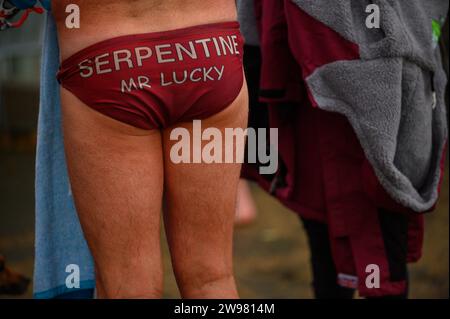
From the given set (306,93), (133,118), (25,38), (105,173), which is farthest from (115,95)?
(25,38)

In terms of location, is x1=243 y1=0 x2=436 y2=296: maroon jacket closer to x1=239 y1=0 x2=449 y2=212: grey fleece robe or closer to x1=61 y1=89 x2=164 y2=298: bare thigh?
x1=239 y1=0 x2=449 y2=212: grey fleece robe

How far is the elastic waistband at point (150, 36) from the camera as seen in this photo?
1.64m

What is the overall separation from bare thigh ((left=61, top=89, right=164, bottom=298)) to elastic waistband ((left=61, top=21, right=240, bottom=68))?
93 millimetres

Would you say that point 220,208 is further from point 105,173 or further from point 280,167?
point 280,167

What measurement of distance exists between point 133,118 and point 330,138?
0.82 m

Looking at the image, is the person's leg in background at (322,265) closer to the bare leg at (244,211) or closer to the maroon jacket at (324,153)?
the maroon jacket at (324,153)

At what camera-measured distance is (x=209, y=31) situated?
1.72 meters

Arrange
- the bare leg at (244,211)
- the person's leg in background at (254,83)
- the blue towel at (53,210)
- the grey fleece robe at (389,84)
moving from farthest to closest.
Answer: the bare leg at (244,211), the person's leg in background at (254,83), the grey fleece robe at (389,84), the blue towel at (53,210)

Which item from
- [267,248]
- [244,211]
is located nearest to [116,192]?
[267,248]

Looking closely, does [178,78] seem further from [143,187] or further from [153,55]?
[143,187]

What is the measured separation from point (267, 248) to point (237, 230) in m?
0.43

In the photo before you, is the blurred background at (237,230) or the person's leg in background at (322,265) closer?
the person's leg in background at (322,265)

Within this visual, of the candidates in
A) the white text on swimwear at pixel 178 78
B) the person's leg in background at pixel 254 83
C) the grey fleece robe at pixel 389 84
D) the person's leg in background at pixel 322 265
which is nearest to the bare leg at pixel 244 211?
the person's leg in background at pixel 322 265

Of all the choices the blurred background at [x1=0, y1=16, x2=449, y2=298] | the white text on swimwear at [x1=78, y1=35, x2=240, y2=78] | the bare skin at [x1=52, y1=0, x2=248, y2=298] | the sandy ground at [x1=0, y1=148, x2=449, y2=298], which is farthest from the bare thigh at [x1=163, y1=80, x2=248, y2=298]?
the sandy ground at [x1=0, y1=148, x2=449, y2=298]
